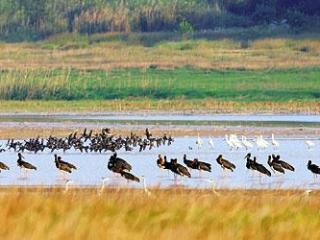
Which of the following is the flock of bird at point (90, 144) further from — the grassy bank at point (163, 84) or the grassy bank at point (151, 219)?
the grassy bank at point (163, 84)

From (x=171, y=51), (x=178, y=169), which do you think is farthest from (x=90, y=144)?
(x=171, y=51)

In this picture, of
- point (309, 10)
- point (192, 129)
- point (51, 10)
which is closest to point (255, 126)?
point (192, 129)

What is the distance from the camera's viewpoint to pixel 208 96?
4191cm

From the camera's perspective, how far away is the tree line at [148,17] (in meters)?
57.9

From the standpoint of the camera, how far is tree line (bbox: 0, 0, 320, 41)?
57.9 metres

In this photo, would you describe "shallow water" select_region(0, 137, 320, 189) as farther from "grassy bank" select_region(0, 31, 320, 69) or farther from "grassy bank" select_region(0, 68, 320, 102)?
"grassy bank" select_region(0, 31, 320, 69)

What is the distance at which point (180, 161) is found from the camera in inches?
925

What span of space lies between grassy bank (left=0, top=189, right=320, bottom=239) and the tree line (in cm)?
4460

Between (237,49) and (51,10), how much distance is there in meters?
13.1

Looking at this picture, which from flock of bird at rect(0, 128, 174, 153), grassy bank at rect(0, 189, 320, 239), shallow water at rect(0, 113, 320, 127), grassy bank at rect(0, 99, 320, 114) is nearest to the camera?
grassy bank at rect(0, 189, 320, 239)

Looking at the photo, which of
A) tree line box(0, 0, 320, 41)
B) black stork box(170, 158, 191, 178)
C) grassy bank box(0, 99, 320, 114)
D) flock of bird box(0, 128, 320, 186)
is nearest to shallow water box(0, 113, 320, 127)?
grassy bank box(0, 99, 320, 114)

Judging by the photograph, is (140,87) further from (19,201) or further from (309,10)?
(19,201)

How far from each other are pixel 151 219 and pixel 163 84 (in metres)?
33.0

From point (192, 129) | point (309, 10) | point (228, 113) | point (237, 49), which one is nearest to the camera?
point (192, 129)
